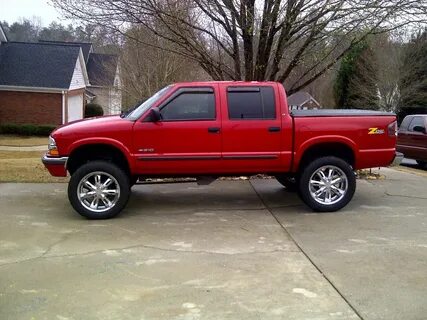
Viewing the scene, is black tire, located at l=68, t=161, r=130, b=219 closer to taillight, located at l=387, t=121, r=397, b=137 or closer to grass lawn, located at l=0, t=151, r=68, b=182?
grass lawn, located at l=0, t=151, r=68, b=182

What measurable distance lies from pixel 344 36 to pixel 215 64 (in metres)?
2.92

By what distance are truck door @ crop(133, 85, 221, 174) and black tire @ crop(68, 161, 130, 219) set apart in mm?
338

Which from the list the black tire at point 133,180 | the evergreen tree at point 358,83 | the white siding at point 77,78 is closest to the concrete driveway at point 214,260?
the black tire at point 133,180

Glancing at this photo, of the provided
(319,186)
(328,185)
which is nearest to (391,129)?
(328,185)

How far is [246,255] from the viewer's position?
5.49 m

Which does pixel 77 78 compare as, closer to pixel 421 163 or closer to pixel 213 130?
pixel 421 163

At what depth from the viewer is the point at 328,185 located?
25.0ft

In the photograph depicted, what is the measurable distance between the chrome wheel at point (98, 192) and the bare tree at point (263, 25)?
448cm

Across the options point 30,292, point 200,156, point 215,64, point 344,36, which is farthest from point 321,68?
point 30,292

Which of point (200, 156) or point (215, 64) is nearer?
point (200, 156)

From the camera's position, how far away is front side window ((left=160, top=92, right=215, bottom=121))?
7324 millimetres

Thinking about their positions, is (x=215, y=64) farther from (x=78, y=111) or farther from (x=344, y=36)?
(x=78, y=111)

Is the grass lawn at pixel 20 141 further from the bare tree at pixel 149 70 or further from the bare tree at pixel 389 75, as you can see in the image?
the bare tree at pixel 389 75

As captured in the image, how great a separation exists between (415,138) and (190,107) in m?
10.1
